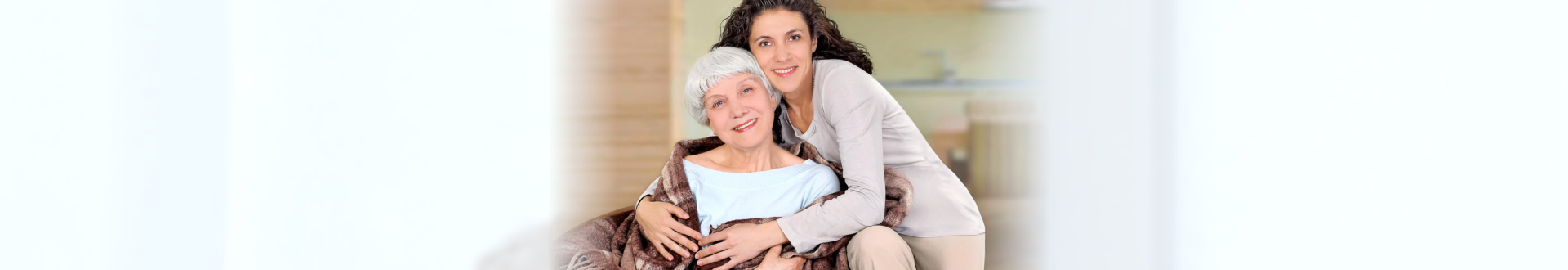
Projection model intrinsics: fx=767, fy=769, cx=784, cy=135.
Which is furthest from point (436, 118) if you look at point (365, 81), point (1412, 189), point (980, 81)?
point (1412, 189)

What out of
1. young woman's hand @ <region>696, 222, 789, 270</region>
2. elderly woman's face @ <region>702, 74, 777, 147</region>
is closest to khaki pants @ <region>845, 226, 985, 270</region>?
young woman's hand @ <region>696, 222, 789, 270</region>

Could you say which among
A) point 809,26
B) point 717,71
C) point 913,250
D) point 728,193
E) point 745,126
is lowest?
point 913,250

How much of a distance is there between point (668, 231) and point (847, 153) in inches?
14.0

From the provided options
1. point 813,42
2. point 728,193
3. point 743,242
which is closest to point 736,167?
point 728,193

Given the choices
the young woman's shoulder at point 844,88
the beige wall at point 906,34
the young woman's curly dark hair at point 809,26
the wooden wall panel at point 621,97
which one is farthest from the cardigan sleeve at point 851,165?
the wooden wall panel at point 621,97

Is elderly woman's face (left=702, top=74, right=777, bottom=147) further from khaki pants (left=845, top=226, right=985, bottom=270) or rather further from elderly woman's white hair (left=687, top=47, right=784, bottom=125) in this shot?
khaki pants (left=845, top=226, right=985, bottom=270)

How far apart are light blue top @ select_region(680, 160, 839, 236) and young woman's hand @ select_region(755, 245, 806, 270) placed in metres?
0.07

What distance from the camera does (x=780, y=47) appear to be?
1482 mm

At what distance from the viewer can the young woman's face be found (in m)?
1.49

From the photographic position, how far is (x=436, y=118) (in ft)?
4.88

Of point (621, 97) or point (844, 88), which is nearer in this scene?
point (844, 88)

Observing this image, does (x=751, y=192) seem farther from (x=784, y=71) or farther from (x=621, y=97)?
(x=621, y=97)

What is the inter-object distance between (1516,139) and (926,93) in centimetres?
137

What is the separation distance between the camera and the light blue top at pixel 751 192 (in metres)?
1.44
